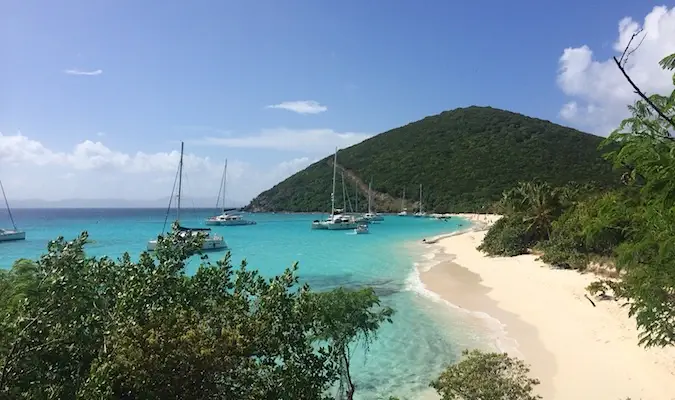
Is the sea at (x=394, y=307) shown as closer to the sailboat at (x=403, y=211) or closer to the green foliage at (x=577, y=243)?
the green foliage at (x=577, y=243)

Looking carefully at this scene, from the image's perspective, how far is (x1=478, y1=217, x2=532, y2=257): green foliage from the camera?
38281 mm

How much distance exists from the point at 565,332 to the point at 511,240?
23136mm

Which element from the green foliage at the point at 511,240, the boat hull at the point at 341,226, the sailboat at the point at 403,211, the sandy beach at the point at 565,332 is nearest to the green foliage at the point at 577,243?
the sandy beach at the point at 565,332

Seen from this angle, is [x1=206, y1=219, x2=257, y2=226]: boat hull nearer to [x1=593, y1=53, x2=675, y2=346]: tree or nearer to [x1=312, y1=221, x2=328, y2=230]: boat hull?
[x1=312, y1=221, x2=328, y2=230]: boat hull

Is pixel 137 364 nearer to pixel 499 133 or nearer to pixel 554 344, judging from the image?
pixel 554 344

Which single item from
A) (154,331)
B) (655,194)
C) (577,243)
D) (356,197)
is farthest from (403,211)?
(154,331)

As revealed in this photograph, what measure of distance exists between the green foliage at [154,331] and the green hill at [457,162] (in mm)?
103581

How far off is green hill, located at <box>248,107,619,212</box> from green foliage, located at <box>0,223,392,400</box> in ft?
340

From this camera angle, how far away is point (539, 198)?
38.8 m

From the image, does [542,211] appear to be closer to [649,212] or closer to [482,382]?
[649,212]

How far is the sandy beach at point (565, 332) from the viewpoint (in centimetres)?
1138

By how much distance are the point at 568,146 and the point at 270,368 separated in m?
136

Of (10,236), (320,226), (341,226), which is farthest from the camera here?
(320,226)

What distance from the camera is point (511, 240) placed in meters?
38.8
